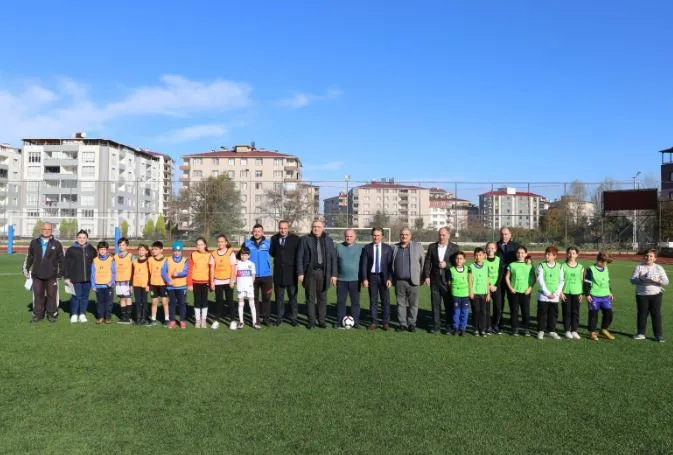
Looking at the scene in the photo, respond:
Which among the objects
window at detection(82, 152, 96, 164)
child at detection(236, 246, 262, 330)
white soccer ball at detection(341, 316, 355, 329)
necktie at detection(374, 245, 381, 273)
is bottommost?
white soccer ball at detection(341, 316, 355, 329)

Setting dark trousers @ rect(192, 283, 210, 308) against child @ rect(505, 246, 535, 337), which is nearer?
child @ rect(505, 246, 535, 337)

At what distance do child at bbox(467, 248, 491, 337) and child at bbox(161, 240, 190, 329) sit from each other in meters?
4.67

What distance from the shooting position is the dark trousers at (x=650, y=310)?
7.89m

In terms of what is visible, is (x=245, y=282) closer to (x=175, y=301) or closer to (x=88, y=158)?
(x=175, y=301)

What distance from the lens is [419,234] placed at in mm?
35562

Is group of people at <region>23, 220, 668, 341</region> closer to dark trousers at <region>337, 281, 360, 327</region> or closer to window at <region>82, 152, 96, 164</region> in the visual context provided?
dark trousers at <region>337, 281, 360, 327</region>

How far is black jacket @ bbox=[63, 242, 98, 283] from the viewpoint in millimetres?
9109

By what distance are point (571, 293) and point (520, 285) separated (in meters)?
0.76

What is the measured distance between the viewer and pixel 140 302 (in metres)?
9.05

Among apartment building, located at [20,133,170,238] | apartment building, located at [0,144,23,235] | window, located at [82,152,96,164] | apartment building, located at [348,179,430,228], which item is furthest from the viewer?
window, located at [82,152,96,164]

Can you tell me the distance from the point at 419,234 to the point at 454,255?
2728 cm

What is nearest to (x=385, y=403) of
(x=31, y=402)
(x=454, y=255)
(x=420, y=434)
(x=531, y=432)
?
(x=420, y=434)

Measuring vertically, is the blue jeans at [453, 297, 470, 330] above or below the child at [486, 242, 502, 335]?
below

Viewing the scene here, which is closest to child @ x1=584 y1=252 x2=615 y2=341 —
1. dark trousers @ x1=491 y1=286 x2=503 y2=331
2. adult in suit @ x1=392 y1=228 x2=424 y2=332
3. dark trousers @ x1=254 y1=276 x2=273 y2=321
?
dark trousers @ x1=491 y1=286 x2=503 y2=331
